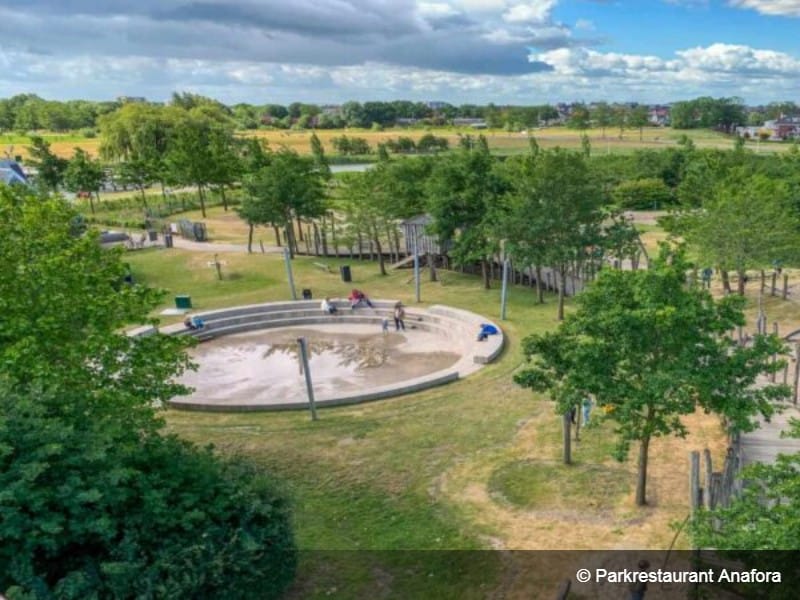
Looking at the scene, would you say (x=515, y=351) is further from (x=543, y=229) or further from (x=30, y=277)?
(x=30, y=277)

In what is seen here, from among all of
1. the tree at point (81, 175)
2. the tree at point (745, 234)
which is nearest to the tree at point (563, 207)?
the tree at point (745, 234)

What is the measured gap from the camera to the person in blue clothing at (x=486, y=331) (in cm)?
2242

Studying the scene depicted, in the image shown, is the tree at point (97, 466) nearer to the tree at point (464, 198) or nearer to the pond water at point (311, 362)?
the pond water at point (311, 362)

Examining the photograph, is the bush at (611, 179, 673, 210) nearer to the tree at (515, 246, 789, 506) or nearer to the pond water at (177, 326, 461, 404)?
the pond water at (177, 326, 461, 404)

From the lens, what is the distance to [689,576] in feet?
30.0

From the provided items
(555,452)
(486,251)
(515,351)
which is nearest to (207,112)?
(486,251)

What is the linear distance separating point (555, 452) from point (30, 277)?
458 inches

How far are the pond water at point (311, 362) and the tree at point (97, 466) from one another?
6.88 metres

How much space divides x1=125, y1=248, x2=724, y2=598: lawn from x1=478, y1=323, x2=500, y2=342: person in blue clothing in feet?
5.48

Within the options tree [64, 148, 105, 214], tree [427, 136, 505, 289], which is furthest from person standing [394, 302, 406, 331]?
tree [64, 148, 105, 214]

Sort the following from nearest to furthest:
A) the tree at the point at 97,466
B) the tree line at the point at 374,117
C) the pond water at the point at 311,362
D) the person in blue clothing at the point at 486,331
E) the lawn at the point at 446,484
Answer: the tree at the point at 97,466
the lawn at the point at 446,484
the pond water at the point at 311,362
the person in blue clothing at the point at 486,331
the tree line at the point at 374,117

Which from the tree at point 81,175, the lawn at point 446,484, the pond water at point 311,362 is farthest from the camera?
the tree at point 81,175

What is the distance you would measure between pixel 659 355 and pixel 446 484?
522 cm

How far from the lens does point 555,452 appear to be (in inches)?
563
